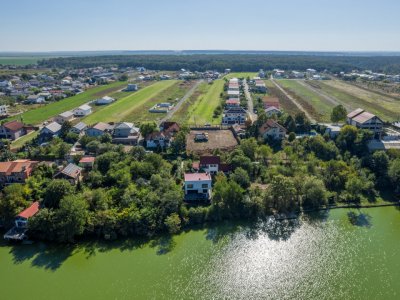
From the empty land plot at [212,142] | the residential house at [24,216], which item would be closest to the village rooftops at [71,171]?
the residential house at [24,216]

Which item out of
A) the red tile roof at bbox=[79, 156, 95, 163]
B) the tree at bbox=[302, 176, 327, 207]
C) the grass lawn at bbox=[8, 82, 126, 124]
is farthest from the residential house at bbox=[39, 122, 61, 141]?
the tree at bbox=[302, 176, 327, 207]

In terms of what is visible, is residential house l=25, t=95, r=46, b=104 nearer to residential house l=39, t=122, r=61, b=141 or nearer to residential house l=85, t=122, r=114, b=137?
residential house l=39, t=122, r=61, b=141

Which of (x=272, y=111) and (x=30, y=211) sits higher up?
(x=272, y=111)

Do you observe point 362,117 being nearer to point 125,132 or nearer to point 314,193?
point 314,193

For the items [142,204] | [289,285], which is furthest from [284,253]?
[142,204]

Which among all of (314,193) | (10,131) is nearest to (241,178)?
(314,193)

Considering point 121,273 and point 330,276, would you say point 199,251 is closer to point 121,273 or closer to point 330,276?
point 121,273
